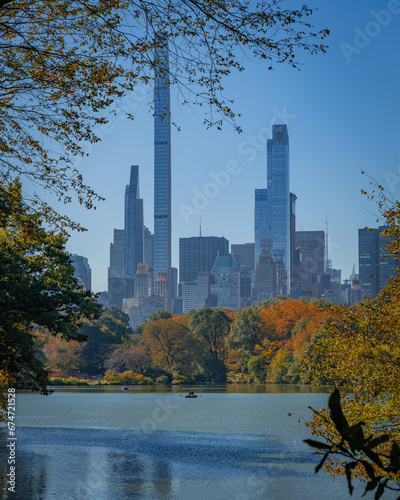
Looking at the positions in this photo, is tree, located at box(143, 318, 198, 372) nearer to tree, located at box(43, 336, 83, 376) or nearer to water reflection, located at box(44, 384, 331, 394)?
water reflection, located at box(44, 384, 331, 394)

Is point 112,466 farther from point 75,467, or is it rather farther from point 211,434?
point 211,434

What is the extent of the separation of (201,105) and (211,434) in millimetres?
21197

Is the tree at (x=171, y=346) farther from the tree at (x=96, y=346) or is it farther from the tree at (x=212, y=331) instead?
the tree at (x=96, y=346)

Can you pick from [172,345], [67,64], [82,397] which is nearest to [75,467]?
[67,64]

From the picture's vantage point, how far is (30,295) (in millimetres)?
17203

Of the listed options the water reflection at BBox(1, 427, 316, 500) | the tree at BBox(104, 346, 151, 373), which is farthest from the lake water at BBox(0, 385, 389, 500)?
the tree at BBox(104, 346, 151, 373)

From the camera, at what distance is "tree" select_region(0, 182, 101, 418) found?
16.6 m

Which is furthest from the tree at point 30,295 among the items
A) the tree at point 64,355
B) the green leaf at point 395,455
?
the tree at point 64,355

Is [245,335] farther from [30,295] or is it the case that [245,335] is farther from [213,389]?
[30,295]

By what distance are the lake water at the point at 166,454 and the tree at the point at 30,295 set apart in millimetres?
2986

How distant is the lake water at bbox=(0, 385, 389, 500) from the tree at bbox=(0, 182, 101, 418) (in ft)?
9.80

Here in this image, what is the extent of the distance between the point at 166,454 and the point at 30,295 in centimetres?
800

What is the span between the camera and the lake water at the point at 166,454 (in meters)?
16.3

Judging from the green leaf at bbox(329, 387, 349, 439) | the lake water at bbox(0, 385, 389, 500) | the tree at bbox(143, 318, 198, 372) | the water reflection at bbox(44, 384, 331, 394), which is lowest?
the water reflection at bbox(44, 384, 331, 394)
